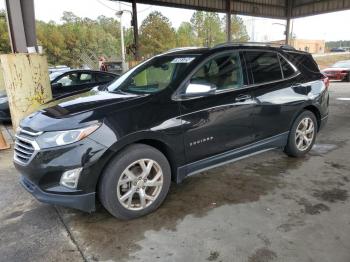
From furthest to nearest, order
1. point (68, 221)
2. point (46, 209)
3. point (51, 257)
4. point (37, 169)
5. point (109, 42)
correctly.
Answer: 1. point (109, 42)
2. point (46, 209)
3. point (68, 221)
4. point (37, 169)
5. point (51, 257)

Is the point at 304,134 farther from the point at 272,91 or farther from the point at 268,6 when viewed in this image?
the point at 268,6

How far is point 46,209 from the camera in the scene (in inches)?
145

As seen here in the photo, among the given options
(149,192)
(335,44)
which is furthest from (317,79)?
(335,44)

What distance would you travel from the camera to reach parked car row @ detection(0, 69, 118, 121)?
28.1ft

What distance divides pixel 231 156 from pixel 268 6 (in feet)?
60.2

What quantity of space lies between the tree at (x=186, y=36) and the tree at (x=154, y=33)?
13.9 ft

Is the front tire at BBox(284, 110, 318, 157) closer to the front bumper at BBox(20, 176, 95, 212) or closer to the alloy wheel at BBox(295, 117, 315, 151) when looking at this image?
the alloy wheel at BBox(295, 117, 315, 151)

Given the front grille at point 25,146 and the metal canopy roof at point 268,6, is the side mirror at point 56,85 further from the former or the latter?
the metal canopy roof at point 268,6

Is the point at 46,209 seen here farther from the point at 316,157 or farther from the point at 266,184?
the point at 316,157

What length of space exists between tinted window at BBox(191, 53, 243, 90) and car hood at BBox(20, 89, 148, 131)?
0.74 meters

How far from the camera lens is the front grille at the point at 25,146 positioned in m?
3.08

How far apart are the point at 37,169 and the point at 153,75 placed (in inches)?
72.7

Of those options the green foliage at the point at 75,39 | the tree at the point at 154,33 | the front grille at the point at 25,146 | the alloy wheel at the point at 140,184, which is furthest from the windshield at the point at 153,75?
the green foliage at the point at 75,39

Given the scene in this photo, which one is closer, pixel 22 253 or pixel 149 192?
pixel 22 253
